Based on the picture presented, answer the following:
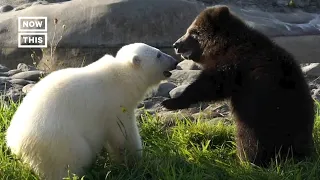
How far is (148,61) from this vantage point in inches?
209

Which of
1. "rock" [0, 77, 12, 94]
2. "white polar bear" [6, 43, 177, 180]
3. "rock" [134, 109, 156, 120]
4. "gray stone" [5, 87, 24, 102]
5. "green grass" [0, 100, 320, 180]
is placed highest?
"white polar bear" [6, 43, 177, 180]

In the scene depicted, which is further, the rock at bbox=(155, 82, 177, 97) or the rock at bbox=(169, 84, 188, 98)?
the rock at bbox=(155, 82, 177, 97)

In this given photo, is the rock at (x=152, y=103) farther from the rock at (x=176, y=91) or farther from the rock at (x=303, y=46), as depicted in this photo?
the rock at (x=303, y=46)

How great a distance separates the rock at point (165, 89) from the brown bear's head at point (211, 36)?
1.82 meters

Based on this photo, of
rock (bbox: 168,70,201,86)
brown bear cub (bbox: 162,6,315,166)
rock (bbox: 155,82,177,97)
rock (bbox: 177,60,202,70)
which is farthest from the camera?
rock (bbox: 177,60,202,70)

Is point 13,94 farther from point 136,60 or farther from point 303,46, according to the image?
point 303,46

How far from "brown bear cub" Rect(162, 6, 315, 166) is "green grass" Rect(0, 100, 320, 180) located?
19cm

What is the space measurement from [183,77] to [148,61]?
10.4 ft

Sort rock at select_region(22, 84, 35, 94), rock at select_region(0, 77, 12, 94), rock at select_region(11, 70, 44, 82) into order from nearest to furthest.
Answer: rock at select_region(22, 84, 35, 94)
rock at select_region(0, 77, 12, 94)
rock at select_region(11, 70, 44, 82)

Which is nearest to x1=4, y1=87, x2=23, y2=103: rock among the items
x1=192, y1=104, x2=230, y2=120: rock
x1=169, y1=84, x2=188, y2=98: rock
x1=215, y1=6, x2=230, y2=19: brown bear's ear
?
x1=169, y1=84, x2=188, y2=98: rock

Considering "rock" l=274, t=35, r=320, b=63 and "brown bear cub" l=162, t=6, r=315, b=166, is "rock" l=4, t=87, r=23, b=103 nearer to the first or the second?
"brown bear cub" l=162, t=6, r=315, b=166

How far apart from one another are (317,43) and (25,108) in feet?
30.5

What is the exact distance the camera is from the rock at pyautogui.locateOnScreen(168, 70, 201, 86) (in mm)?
8266

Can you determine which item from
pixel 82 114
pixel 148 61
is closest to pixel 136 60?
pixel 148 61
